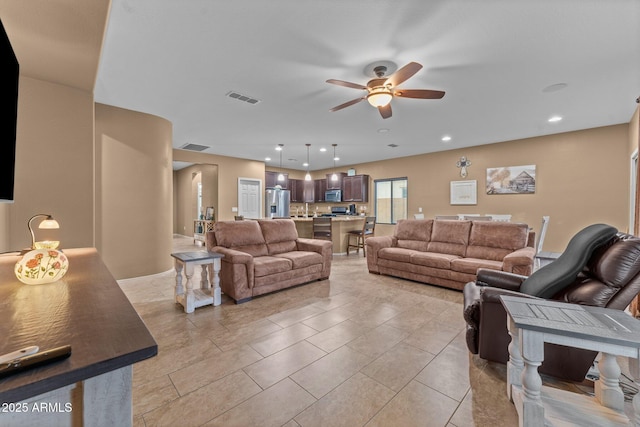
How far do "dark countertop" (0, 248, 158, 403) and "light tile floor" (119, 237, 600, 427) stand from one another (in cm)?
91

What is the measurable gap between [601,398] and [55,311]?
102 inches

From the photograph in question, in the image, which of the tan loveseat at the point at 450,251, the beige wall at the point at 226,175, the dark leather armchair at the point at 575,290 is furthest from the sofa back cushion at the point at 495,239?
the beige wall at the point at 226,175

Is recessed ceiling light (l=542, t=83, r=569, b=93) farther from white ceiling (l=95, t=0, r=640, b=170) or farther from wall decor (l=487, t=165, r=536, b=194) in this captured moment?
wall decor (l=487, t=165, r=536, b=194)

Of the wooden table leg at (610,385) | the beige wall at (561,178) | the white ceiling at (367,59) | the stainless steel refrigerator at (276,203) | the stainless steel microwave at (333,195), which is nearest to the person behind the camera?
the wooden table leg at (610,385)

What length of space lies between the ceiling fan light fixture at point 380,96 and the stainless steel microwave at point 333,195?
6409mm

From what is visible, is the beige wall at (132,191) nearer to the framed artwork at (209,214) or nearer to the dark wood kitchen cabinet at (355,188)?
the framed artwork at (209,214)

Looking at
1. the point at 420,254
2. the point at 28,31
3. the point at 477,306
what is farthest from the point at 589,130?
the point at 28,31

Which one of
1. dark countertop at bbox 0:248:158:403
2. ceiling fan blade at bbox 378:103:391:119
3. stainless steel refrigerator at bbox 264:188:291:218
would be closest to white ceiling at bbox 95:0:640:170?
ceiling fan blade at bbox 378:103:391:119

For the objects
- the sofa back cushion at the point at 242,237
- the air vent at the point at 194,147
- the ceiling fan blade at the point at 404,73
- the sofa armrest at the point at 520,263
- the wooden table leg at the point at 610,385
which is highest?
the air vent at the point at 194,147

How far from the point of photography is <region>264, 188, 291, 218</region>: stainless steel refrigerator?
28.0 feet

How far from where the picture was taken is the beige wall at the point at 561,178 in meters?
4.80

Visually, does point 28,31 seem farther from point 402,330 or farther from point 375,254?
point 375,254

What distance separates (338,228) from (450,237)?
2751 mm

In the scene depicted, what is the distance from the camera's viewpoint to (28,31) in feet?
6.77
